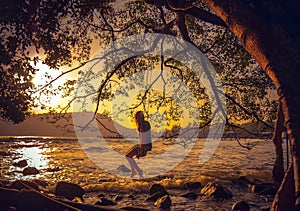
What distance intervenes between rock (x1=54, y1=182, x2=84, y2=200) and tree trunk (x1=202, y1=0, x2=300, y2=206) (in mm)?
8918

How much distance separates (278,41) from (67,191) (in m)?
9.64

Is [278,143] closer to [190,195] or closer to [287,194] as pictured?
[287,194]

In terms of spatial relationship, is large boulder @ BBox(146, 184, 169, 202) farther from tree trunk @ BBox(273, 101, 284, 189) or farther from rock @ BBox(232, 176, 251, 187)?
rock @ BBox(232, 176, 251, 187)

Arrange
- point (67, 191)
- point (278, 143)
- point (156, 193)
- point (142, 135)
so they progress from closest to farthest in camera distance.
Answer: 1. point (278, 143)
2. point (67, 191)
3. point (156, 193)
4. point (142, 135)

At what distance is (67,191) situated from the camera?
506 inches

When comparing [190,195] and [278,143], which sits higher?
[278,143]

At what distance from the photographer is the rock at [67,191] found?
12.6 m


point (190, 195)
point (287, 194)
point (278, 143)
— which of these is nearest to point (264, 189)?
point (190, 195)

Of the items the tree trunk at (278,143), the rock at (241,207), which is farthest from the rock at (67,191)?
the tree trunk at (278,143)

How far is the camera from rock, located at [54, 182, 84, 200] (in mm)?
12633

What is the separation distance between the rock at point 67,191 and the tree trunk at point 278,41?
8918 millimetres

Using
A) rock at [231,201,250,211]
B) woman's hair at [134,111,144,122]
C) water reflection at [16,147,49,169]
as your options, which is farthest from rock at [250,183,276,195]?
water reflection at [16,147,49,169]

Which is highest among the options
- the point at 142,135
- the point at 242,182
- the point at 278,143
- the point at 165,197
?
the point at 142,135

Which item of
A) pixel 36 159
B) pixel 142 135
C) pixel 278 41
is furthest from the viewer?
pixel 36 159
